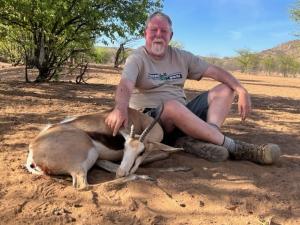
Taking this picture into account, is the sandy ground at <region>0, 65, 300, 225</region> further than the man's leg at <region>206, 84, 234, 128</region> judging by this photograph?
No

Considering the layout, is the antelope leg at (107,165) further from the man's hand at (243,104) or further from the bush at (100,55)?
the bush at (100,55)

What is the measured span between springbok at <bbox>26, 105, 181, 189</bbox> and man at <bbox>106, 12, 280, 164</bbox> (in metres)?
0.19

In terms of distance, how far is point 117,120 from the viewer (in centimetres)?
424

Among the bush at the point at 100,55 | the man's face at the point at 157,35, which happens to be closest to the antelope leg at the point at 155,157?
the man's face at the point at 157,35

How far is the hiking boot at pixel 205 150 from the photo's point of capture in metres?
4.74

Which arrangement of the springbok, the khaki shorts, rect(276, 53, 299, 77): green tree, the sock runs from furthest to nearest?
rect(276, 53, 299, 77): green tree → the khaki shorts → the sock → the springbok

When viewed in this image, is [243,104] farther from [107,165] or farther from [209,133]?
[107,165]

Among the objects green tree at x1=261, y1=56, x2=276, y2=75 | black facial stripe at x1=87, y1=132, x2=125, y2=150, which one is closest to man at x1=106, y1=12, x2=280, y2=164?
black facial stripe at x1=87, y1=132, x2=125, y2=150

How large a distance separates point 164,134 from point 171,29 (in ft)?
3.93

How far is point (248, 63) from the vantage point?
8388 cm

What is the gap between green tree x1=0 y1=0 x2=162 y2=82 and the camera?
41.1 feet

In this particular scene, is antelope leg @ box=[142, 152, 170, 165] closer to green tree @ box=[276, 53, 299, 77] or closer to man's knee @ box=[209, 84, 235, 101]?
man's knee @ box=[209, 84, 235, 101]

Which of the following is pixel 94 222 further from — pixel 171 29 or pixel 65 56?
pixel 65 56

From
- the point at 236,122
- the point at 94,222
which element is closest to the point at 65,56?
the point at 236,122
